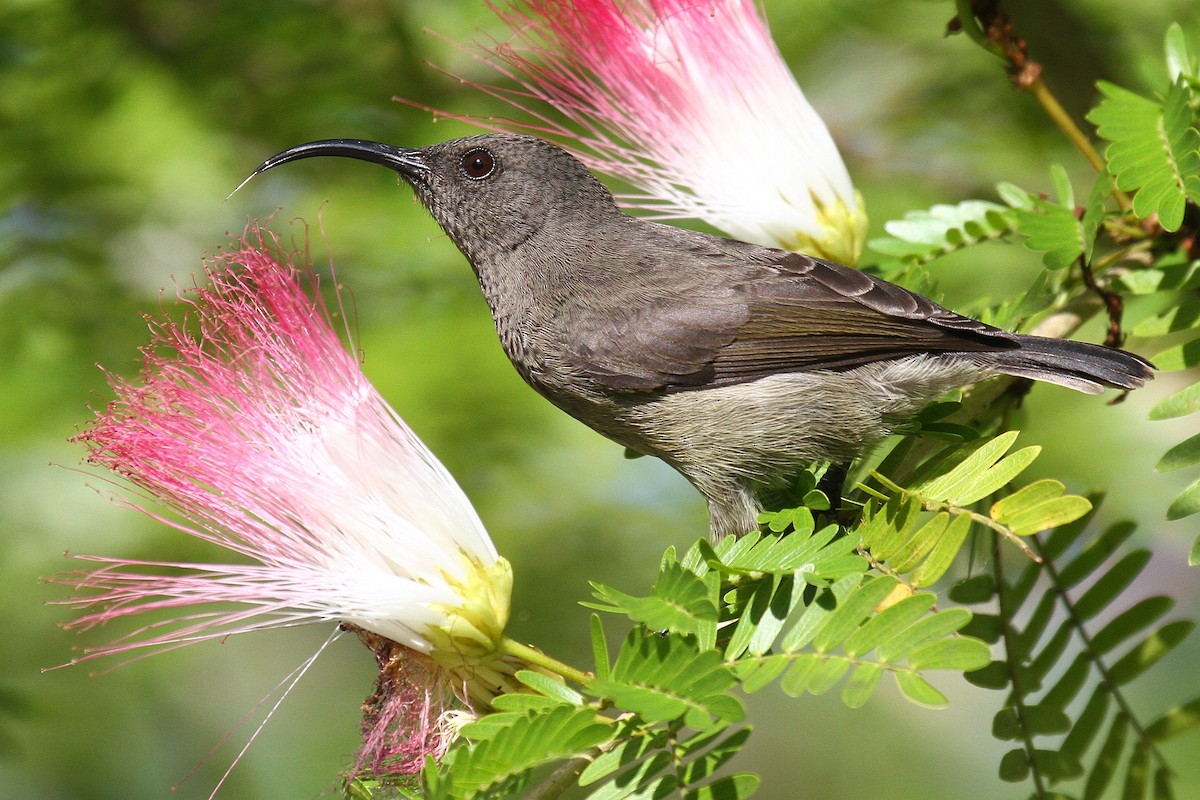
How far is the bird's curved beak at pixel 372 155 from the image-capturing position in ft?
10.6

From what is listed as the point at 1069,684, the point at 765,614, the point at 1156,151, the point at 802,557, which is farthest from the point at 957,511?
the point at 1156,151

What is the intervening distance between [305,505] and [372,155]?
1371mm

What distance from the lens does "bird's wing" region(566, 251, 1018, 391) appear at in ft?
9.19

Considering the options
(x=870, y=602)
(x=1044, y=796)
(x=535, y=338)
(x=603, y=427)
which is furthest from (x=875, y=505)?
(x=535, y=338)

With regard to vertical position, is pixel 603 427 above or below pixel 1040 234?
below

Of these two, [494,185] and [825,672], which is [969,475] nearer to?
[825,672]

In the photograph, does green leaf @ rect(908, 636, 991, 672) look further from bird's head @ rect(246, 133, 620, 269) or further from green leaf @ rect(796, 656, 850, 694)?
bird's head @ rect(246, 133, 620, 269)

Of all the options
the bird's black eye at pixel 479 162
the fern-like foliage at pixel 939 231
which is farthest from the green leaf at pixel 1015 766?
the bird's black eye at pixel 479 162

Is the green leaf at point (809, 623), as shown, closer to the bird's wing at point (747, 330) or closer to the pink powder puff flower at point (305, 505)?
the pink powder puff flower at point (305, 505)

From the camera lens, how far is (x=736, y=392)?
286 centimetres

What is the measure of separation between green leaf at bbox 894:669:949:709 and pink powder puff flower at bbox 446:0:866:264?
1.56m

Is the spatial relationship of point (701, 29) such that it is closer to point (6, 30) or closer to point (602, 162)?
point (602, 162)

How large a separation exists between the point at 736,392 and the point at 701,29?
102 centimetres

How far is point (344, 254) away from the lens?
4312 millimetres
